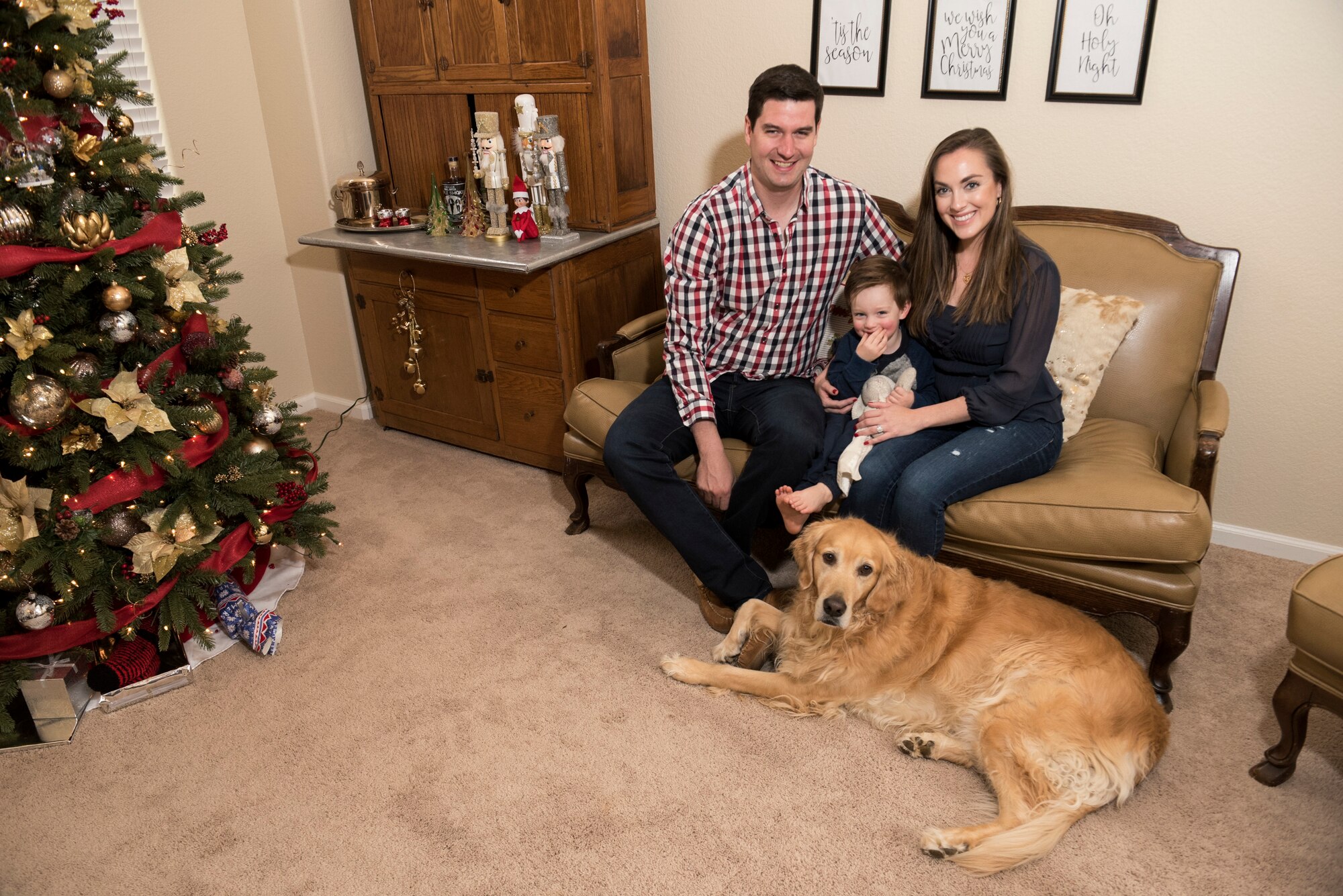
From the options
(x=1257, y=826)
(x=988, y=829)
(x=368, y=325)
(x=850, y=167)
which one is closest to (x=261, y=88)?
(x=368, y=325)

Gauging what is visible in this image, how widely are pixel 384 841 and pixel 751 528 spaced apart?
1.13 metres

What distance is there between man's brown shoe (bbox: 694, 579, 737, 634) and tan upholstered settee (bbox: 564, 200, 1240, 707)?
0.34 meters

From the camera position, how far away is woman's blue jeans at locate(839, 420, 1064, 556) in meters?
2.06

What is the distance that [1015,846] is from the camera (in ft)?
5.30

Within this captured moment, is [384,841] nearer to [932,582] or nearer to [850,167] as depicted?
[932,582]

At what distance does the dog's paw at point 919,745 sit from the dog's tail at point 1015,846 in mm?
269

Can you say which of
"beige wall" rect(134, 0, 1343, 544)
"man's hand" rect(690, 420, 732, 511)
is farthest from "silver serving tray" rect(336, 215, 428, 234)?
"man's hand" rect(690, 420, 732, 511)

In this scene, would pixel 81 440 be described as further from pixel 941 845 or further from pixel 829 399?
pixel 941 845

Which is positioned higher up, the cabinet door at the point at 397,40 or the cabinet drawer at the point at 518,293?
the cabinet door at the point at 397,40

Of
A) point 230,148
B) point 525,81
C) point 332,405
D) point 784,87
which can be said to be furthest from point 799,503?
point 230,148

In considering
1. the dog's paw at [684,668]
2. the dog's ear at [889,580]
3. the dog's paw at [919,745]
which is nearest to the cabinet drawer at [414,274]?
the dog's paw at [684,668]

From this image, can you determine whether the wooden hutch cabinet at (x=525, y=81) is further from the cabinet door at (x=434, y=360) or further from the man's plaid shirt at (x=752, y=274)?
the man's plaid shirt at (x=752, y=274)

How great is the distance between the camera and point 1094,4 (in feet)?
7.67

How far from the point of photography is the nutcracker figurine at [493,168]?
2963 millimetres
